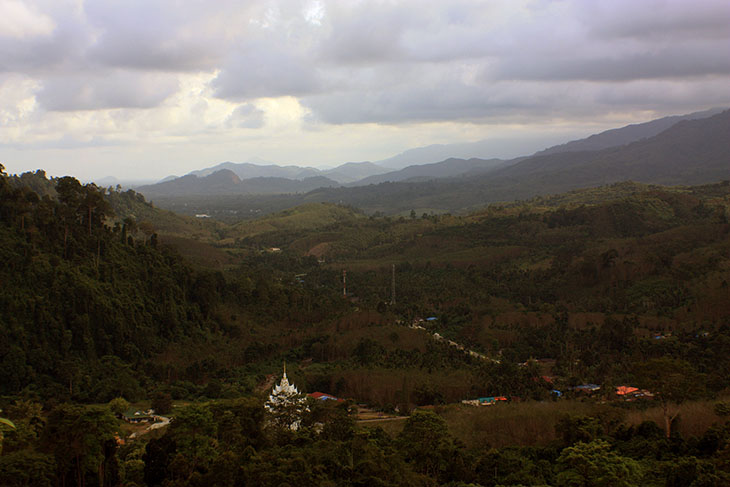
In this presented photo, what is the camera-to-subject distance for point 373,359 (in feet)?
155

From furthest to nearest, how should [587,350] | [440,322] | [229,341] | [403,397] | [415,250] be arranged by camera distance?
[415,250], [440,322], [229,341], [587,350], [403,397]

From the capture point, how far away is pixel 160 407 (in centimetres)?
3647

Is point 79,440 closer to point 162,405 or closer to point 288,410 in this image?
point 288,410

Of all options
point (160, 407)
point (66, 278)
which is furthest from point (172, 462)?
point (66, 278)

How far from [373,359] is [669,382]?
2353 cm

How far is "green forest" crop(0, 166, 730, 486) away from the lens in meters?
21.9

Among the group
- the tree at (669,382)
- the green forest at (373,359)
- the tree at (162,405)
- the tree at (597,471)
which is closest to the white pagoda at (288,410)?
the green forest at (373,359)

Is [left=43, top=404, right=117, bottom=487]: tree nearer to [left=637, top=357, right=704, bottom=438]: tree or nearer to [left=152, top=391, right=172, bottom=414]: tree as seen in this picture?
[left=152, top=391, right=172, bottom=414]: tree

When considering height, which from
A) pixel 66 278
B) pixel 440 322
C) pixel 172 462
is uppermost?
pixel 66 278

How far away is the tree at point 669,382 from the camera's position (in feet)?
94.7

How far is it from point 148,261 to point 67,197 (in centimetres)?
884

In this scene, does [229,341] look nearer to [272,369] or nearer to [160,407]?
[272,369]

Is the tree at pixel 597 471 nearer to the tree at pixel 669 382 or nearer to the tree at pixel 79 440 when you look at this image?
the tree at pixel 669 382

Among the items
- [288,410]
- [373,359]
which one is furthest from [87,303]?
[288,410]
